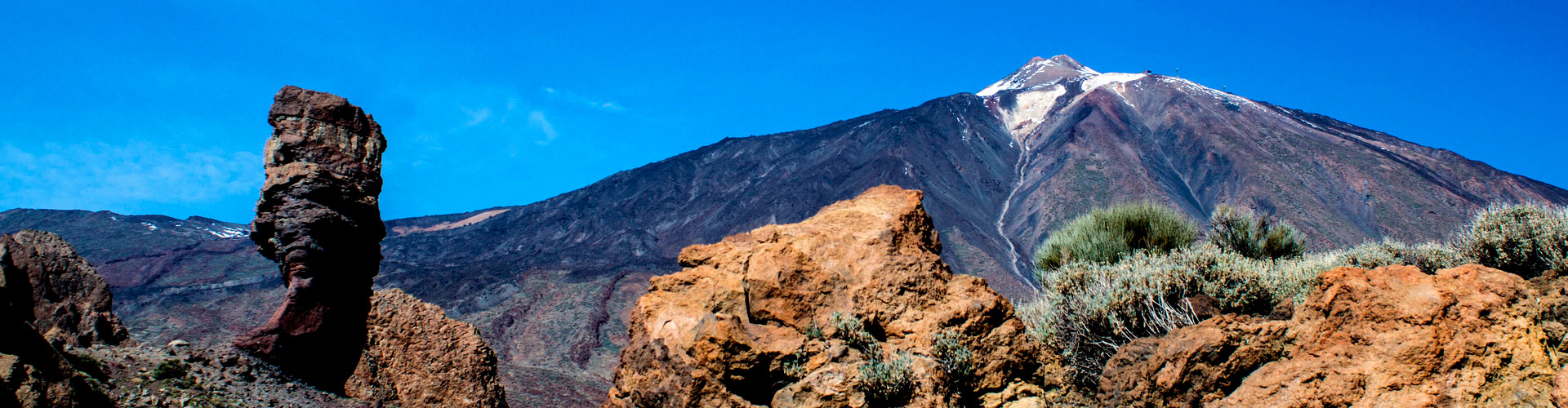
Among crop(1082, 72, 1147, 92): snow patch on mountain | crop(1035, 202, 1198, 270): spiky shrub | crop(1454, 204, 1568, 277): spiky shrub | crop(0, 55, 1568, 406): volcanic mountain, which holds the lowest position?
crop(1454, 204, 1568, 277): spiky shrub

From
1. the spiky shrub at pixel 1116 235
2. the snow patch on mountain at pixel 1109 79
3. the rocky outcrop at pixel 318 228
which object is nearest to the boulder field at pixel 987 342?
the rocky outcrop at pixel 318 228

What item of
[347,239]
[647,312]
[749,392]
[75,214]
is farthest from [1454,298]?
[75,214]

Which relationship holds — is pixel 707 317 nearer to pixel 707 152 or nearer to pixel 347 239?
pixel 347 239

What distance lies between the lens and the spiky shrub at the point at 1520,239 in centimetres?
693

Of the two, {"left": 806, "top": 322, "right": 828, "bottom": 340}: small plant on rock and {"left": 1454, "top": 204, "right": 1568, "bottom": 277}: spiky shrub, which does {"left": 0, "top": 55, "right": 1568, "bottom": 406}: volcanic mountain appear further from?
{"left": 1454, "top": 204, "right": 1568, "bottom": 277}: spiky shrub

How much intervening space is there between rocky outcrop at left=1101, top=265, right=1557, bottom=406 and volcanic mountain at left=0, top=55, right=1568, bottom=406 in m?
23.0

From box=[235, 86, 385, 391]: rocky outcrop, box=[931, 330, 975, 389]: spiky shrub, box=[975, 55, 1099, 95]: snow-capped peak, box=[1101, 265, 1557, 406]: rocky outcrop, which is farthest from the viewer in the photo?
box=[975, 55, 1099, 95]: snow-capped peak

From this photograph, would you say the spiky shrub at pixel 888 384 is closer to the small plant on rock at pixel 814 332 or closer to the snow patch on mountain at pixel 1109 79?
the small plant on rock at pixel 814 332

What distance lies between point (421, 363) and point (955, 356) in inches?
251

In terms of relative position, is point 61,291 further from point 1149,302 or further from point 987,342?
point 1149,302

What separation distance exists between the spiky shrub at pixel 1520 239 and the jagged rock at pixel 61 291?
12279 mm

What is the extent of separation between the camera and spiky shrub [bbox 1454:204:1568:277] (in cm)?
693

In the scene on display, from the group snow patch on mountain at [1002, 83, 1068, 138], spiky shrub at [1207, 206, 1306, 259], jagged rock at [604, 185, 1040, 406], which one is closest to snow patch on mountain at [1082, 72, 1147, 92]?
snow patch on mountain at [1002, 83, 1068, 138]

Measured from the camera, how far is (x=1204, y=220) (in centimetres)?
7019
